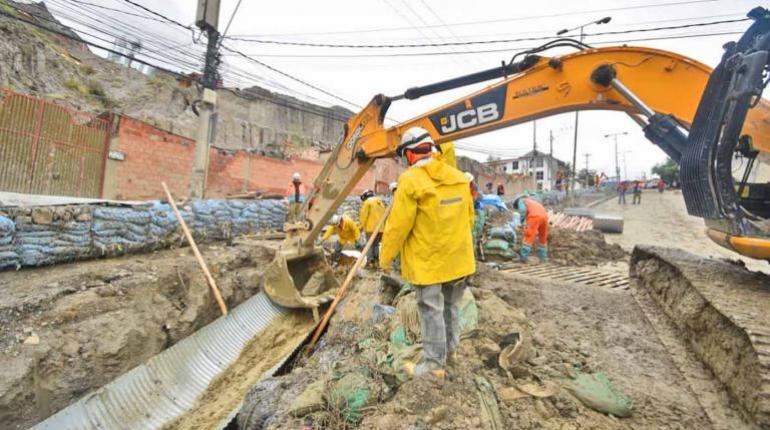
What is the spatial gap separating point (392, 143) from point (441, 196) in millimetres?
1775

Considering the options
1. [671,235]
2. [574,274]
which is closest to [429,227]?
[574,274]

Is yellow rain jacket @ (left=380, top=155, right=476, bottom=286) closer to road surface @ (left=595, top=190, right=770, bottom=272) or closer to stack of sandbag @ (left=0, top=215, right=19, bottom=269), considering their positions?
stack of sandbag @ (left=0, top=215, right=19, bottom=269)

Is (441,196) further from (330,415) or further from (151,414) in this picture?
(151,414)

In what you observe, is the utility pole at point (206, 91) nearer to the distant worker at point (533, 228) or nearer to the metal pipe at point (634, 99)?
the distant worker at point (533, 228)

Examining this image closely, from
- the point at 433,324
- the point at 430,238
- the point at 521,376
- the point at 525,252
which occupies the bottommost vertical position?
the point at 521,376

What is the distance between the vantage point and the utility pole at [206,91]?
364 inches

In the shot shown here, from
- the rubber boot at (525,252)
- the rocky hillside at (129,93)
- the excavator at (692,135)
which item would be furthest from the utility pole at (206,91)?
the rubber boot at (525,252)

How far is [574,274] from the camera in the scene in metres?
5.48

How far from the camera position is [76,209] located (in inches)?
181

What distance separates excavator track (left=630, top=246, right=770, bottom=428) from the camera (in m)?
1.83

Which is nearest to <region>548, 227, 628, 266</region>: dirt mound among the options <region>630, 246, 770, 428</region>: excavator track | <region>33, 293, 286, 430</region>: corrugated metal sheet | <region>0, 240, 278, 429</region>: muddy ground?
<region>630, 246, 770, 428</region>: excavator track

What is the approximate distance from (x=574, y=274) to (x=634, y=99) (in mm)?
3172

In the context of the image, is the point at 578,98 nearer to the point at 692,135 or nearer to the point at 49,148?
the point at 692,135

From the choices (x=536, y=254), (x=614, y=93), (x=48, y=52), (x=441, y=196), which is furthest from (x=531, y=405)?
(x=48, y=52)
